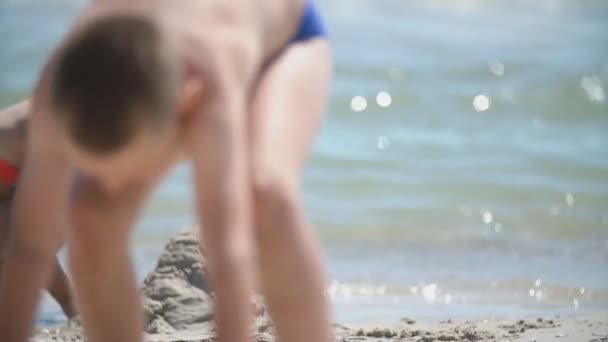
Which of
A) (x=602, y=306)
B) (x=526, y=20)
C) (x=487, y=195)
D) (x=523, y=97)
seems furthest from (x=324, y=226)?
(x=526, y=20)

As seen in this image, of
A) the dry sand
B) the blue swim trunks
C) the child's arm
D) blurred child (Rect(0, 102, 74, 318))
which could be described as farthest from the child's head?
the dry sand

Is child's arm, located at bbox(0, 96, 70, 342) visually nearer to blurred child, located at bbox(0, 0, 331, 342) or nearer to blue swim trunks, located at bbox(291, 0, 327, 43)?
blurred child, located at bbox(0, 0, 331, 342)

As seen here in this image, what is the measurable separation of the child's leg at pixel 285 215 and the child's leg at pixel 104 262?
265 mm

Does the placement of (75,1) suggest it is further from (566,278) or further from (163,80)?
(163,80)

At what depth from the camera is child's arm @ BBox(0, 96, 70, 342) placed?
249 centimetres

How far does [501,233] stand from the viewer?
7.01 meters

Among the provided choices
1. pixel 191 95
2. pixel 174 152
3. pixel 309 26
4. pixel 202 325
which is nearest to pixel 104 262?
pixel 174 152

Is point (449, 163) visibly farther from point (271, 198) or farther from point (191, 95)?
point (191, 95)

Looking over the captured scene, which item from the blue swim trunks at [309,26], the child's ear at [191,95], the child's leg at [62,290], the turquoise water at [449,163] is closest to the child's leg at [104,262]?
the child's ear at [191,95]

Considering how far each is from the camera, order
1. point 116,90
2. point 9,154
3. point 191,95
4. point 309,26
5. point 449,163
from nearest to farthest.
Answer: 1. point 116,90
2. point 191,95
3. point 309,26
4. point 9,154
5. point 449,163

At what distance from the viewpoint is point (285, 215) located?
8.27 ft

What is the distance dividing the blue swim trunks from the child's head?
67 cm

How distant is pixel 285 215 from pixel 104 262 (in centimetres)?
41

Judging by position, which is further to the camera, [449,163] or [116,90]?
[449,163]
